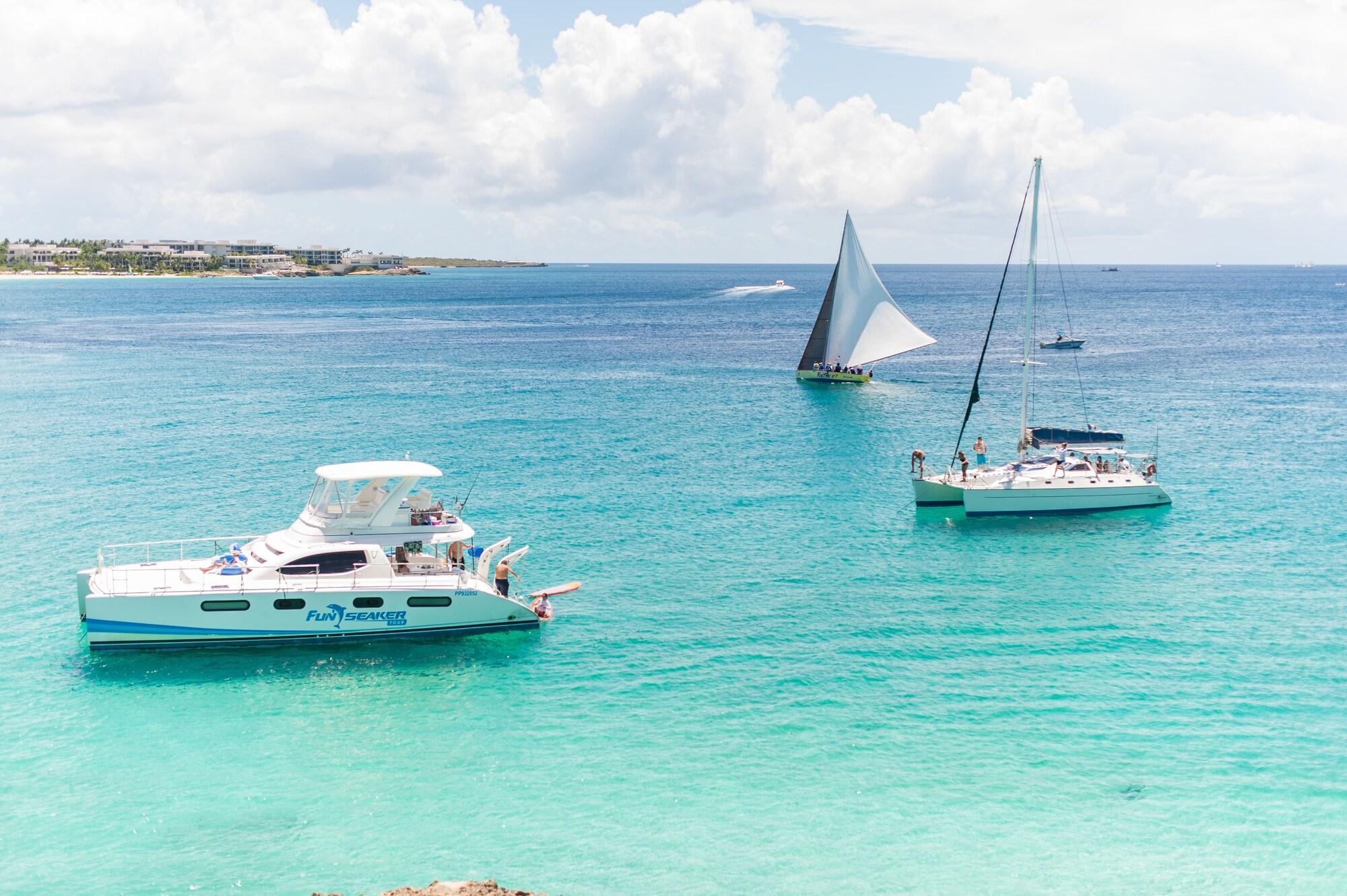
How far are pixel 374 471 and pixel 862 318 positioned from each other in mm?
69003

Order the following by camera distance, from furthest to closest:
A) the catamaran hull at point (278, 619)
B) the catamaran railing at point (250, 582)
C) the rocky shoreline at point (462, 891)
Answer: the catamaran railing at point (250, 582)
the catamaran hull at point (278, 619)
the rocky shoreline at point (462, 891)

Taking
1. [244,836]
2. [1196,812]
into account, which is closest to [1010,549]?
[1196,812]

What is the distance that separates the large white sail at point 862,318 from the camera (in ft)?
318

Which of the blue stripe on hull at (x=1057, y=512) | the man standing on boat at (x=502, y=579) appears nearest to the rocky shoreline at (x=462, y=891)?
the man standing on boat at (x=502, y=579)

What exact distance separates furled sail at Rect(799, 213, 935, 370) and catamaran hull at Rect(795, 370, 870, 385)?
4.40 feet

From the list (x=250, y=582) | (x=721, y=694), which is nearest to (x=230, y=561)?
(x=250, y=582)

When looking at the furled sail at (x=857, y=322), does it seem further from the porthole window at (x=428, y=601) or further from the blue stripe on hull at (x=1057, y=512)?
the porthole window at (x=428, y=601)

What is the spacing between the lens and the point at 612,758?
2694 centimetres

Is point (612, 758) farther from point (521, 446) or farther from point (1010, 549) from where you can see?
point (521, 446)

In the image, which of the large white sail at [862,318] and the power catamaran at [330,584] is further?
the large white sail at [862,318]

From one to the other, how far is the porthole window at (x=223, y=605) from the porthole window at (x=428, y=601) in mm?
5004

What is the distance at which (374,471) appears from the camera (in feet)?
121

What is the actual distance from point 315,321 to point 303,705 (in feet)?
518

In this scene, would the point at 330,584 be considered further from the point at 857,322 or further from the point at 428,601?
the point at 857,322
